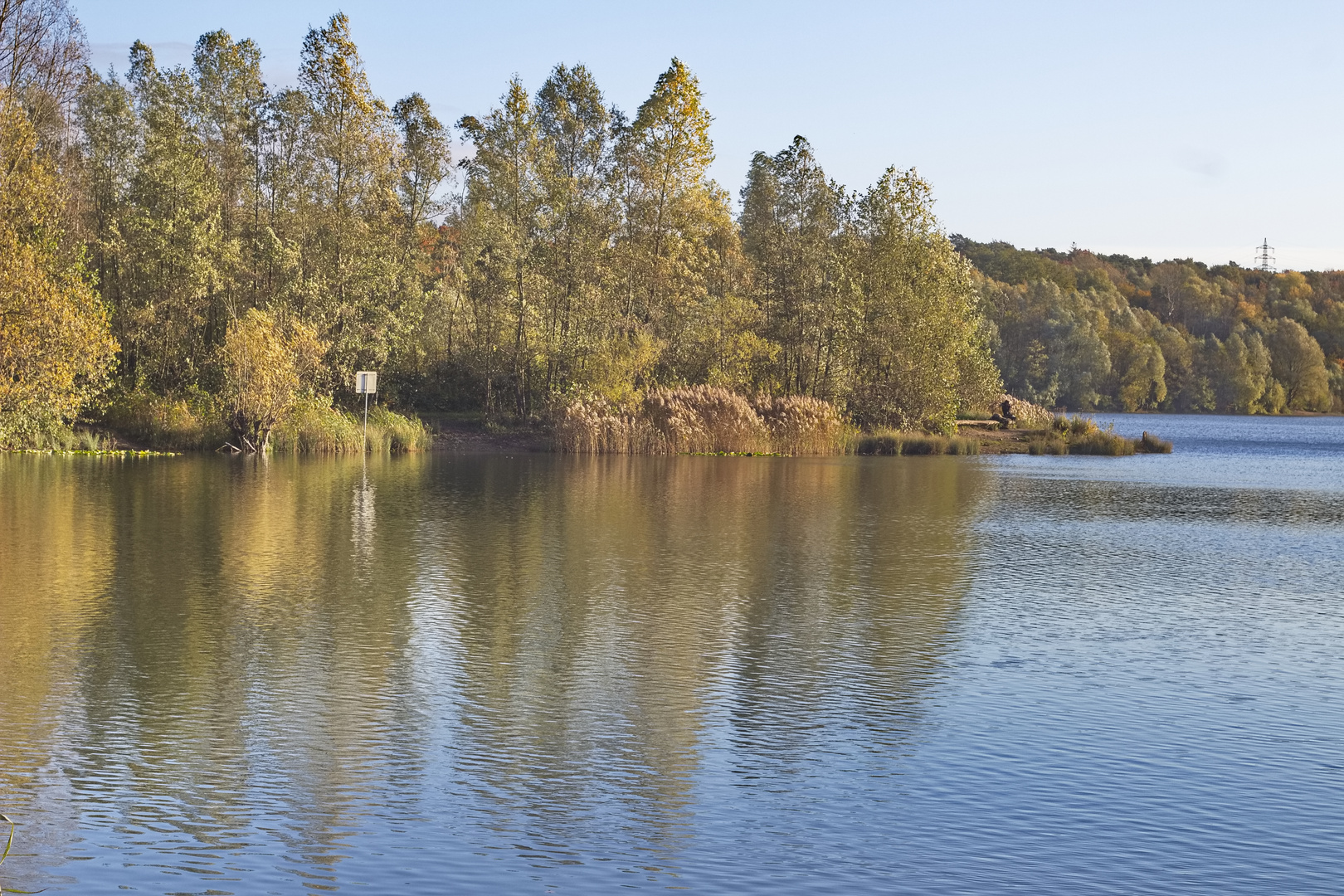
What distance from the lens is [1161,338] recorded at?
14225 cm

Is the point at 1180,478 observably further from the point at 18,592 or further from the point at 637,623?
the point at 18,592

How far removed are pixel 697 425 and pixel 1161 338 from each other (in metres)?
110

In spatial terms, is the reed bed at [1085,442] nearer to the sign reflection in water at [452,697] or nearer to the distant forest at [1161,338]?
the sign reflection in water at [452,697]

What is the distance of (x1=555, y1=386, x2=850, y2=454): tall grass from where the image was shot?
45.6 metres

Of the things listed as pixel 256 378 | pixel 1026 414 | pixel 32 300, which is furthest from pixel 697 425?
pixel 1026 414

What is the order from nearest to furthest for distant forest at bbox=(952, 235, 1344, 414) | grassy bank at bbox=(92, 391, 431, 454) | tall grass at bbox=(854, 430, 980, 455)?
grassy bank at bbox=(92, 391, 431, 454), tall grass at bbox=(854, 430, 980, 455), distant forest at bbox=(952, 235, 1344, 414)

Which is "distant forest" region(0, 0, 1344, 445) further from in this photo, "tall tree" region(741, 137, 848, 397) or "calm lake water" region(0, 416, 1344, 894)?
"calm lake water" region(0, 416, 1344, 894)

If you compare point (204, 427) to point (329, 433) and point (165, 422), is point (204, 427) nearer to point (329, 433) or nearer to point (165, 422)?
point (165, 422)

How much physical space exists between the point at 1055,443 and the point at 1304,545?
111ft

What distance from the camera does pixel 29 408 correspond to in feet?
115

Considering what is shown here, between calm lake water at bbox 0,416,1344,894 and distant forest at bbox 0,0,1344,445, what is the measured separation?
24.5 meters

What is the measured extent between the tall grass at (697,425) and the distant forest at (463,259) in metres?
1.61

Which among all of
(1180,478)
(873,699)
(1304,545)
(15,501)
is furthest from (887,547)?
(1180,478)

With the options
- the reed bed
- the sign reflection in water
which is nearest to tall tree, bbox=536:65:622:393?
the reed bed
